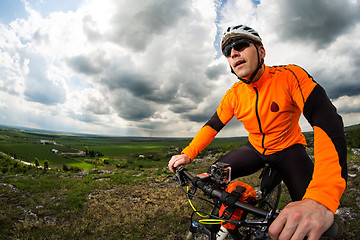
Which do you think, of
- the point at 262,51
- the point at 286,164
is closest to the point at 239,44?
the point at 262,51

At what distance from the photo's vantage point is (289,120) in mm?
2590

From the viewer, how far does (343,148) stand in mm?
1496

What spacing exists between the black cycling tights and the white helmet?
6.20 feet

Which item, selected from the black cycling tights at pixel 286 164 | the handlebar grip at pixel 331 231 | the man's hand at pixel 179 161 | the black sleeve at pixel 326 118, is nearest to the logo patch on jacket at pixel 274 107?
the black sleeve at pixel 326 118

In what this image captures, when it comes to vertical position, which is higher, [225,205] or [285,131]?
[285,131]

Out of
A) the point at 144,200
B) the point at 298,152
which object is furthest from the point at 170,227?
the point at 298,152

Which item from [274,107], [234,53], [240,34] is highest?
[240,34]

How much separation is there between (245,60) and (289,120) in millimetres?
1186

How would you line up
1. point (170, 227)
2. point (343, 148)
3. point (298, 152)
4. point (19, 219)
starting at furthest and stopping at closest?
point (19, 219), point (170, 227), point (298, 152), point (343, 148)

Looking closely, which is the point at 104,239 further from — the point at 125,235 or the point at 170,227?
the point at 170,227

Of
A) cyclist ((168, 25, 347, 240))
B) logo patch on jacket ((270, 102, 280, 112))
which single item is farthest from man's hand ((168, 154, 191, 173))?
logo patch on jacket ((270, 102, 280, 112))

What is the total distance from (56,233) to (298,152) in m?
7.96

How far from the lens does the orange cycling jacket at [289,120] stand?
135cm

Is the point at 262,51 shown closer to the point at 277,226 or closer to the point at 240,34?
the point at 240,34
